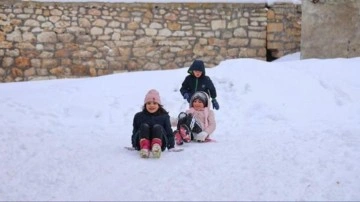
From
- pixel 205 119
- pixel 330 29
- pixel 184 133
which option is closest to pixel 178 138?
pixel 184 133

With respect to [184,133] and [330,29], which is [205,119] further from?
[330,29]

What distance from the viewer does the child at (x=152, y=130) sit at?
4.49 meters

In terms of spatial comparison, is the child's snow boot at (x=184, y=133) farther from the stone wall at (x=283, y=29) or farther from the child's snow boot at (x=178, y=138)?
the stone wall at (x=283, y=29)

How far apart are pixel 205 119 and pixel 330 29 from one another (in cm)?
545

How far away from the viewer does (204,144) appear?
518 centimetres

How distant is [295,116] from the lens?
677 centimetres

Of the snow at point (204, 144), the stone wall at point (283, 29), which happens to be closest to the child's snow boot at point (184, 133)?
the snow at point (204, 144)

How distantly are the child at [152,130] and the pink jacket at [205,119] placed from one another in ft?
2.10

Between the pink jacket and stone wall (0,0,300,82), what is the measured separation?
5.58 m

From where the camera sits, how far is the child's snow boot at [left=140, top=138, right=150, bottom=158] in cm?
443

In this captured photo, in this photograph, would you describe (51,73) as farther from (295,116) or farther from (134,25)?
(295,116)

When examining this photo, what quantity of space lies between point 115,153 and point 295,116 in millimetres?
A: 2969

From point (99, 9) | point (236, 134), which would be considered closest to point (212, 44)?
point (99, 9)

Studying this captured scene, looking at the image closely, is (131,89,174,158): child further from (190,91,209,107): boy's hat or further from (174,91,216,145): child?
(190,91,209,107): boy's hat
